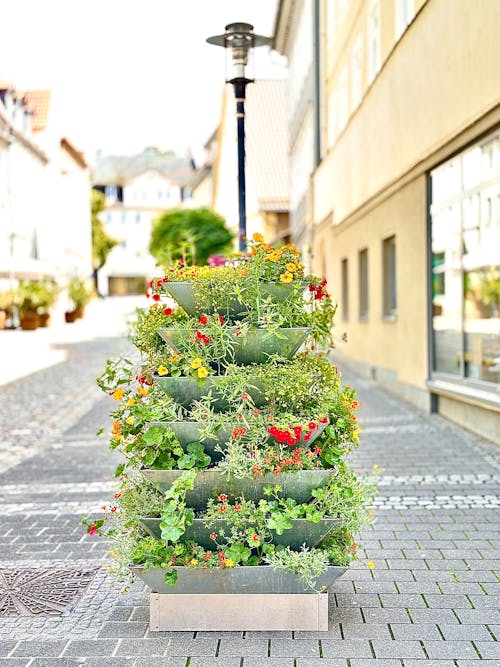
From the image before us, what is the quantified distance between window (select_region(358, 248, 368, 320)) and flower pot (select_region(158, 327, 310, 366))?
579 inches

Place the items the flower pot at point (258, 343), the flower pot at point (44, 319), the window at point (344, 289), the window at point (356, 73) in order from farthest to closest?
the flower pot at point (44, 319)
the window at point (344, 289)
the window at point (356, 73)
the flower pot at point (258, 343)

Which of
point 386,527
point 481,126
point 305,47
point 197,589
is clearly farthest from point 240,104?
point 305,47

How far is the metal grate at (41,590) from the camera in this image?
4.78 meters

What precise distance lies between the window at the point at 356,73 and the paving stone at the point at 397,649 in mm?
13957

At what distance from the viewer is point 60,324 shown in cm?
4341

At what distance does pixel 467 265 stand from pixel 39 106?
3994 cm

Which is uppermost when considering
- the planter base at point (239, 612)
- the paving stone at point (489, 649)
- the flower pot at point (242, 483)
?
the flower pot at point (242, 483)

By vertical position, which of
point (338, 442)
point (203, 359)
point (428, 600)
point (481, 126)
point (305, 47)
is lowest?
point (428, 600)

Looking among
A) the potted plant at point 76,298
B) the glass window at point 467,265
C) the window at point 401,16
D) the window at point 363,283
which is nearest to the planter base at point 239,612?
the glass window at point 467,265

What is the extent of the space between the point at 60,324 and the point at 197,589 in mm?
39852

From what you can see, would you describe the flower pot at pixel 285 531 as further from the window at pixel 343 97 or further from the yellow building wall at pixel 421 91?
the window at pixel 343 97

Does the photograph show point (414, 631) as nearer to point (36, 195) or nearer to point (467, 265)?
point (467, 265)

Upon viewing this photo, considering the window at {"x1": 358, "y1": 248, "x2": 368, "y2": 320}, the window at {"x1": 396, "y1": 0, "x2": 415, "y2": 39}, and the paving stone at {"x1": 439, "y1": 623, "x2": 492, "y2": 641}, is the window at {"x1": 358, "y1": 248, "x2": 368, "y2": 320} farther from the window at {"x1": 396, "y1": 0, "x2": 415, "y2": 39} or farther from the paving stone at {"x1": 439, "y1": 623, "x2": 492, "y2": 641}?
the paving stone at {"x1": 439, "y1": 623, "x2": 492, "y2": 641}

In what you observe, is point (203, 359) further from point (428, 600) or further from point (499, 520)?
point (499, 520)
